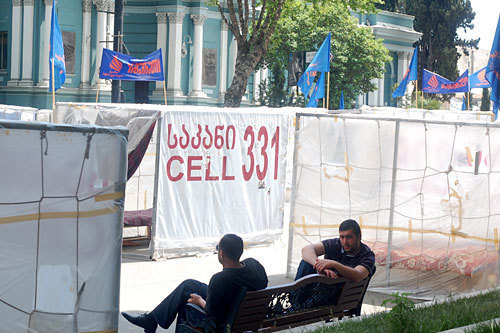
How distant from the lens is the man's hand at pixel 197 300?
7.19 meters

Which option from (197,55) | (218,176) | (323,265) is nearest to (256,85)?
(197,55)

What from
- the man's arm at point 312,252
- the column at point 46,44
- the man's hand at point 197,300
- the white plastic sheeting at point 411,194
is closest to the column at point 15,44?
the column at point 46,44

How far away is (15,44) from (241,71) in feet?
42.2

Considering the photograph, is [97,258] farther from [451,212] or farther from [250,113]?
[250,113]

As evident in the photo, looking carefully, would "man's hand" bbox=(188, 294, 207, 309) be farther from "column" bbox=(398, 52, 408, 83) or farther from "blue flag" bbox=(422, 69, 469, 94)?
"column" bbox=(398, 52, 408, 83)

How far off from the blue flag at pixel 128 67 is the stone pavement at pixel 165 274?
5.23 m

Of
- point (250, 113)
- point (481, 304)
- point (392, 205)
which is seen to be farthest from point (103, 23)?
point (481, 304)

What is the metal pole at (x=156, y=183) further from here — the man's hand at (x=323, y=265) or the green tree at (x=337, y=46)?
the green tree at (x=337, y=46)

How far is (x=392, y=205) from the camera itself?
1085 centimetres

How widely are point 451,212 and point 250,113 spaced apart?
4600 mm

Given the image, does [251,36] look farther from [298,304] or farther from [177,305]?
[177,305]

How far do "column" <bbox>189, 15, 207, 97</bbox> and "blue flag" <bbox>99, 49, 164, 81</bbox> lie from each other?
19.1m

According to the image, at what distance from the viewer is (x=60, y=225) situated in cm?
532

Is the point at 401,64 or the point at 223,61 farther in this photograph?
the point at 401,64
